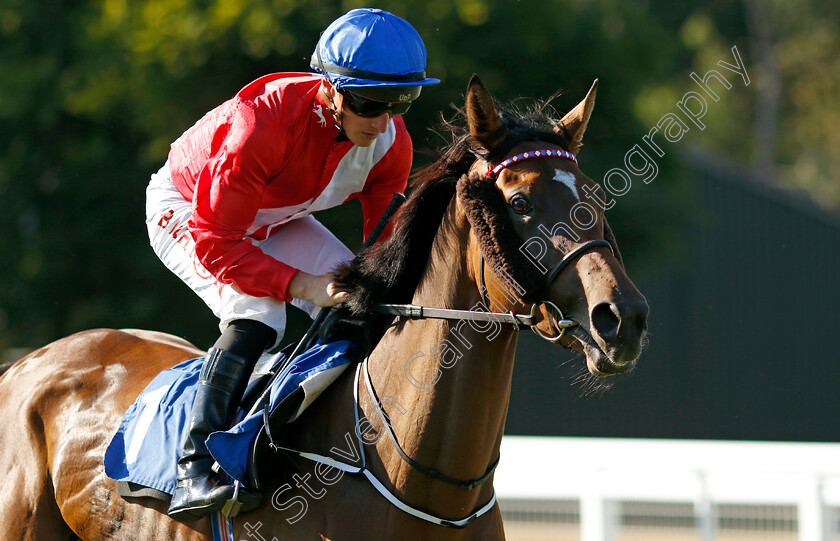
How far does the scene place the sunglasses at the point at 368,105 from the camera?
3.09m

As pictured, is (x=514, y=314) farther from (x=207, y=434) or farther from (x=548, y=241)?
(x=207, y=434)

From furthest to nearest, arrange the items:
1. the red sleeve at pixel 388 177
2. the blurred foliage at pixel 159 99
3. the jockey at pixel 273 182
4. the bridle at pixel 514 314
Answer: the blurred foliage at pixel 159 99 < the red sleeve at pixel 388 177 < the jockey at pixel 273 182 < the bridle at pixel 514 314

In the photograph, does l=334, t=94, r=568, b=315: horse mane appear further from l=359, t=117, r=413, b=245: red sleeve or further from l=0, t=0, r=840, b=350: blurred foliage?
l=0, t=0, r=840, b=350: blurred foliage

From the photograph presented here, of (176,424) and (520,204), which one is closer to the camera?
(520,204)

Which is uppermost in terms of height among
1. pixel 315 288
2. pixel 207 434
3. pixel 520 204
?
pixel 520 204

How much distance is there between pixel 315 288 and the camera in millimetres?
3127

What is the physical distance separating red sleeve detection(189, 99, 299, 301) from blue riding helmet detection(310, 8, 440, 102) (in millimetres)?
314

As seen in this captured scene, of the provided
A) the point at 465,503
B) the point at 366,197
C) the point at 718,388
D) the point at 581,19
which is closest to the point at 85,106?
the point at 581,19

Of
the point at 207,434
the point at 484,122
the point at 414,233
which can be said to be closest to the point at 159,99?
the point at 207,434

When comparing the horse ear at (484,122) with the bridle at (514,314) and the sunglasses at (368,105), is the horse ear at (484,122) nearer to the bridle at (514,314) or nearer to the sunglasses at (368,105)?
the bridle at (514,314)

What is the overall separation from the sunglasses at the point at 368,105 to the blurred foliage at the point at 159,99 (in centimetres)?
437

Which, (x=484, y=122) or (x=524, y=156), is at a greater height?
(x=484, y=122)

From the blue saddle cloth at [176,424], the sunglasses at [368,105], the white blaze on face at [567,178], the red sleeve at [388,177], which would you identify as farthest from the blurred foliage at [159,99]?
the white blaze on face at [567,178]

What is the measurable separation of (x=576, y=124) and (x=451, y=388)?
93cm
